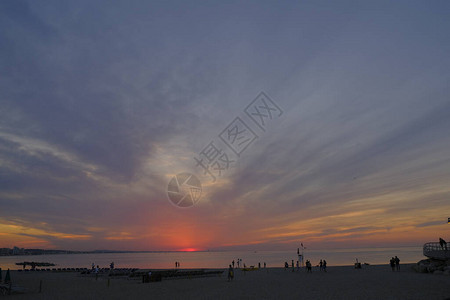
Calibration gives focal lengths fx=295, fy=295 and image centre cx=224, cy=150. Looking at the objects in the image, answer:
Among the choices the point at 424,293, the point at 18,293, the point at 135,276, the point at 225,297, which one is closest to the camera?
Answer: the point at 424,293

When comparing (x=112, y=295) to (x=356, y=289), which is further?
(x=112, y=295)

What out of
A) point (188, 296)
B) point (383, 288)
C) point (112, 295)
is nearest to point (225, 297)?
point (188, 296)

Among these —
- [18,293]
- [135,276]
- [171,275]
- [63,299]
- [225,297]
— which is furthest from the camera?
[135,276]

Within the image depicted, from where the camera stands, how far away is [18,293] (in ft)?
91.7

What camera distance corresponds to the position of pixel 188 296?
78.7ft

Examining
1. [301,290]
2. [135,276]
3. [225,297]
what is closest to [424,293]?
[301,290]

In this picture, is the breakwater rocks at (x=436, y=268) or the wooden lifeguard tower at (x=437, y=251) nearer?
the breakwater rocks at (x=436, y=268)

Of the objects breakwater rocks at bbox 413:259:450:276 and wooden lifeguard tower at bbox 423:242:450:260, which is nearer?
breakwater rocks at bbox 413:259:450:276

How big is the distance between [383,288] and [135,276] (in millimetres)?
37150

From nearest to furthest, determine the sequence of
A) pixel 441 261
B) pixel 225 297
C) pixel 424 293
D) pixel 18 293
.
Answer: pixel 424 293, pixel 225 297, pixel 18 293, pixel 441 261

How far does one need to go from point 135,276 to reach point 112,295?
23.1 m

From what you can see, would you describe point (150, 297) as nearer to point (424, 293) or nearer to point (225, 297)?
point (225, 297)

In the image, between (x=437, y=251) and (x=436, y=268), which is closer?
(x=436, y=268)

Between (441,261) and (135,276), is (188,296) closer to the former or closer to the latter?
(135,276)
